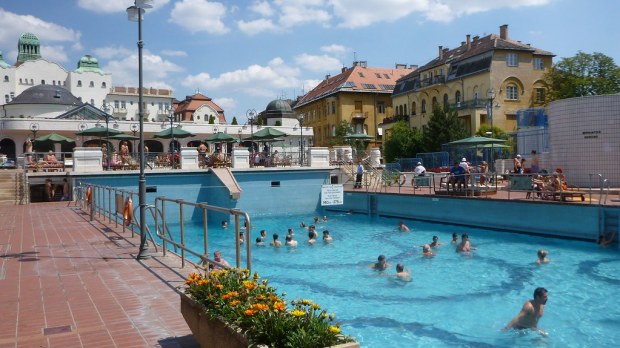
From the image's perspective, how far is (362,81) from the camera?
72.6m

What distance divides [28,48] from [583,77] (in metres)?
101

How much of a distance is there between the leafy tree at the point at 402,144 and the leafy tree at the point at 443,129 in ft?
11.7

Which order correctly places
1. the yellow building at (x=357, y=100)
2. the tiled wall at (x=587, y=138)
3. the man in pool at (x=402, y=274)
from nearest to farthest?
1. the man in pool at (x=402, y=274)
2. the tiled wall at (x=587, y=138)
3. the yellow building at (x=357, y=100)

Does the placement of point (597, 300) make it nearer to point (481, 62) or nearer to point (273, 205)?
point (273, 205)

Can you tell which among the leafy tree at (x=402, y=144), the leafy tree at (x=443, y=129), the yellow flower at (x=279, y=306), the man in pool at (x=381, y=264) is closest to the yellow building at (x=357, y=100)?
the leafy tree at (x=402, y=144)

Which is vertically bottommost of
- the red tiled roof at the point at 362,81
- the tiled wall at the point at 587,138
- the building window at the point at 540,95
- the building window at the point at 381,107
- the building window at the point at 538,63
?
the tiled wall at the point at 587,138

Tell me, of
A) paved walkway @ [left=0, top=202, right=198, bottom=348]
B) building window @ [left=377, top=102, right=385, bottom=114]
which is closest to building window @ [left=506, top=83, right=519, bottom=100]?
building window @ [left=377, top=102, right=385, bottom=114]

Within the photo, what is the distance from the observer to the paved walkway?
229 inches

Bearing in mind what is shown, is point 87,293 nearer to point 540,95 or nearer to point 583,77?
point 540,95

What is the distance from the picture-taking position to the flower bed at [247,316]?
3.75m

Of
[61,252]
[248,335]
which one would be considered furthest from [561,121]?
[248,335]

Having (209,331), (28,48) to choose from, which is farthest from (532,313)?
(28,48)

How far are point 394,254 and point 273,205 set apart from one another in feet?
45.4

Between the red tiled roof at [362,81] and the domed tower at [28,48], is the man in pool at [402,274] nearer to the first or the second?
the red tiled roof at [362,81]
